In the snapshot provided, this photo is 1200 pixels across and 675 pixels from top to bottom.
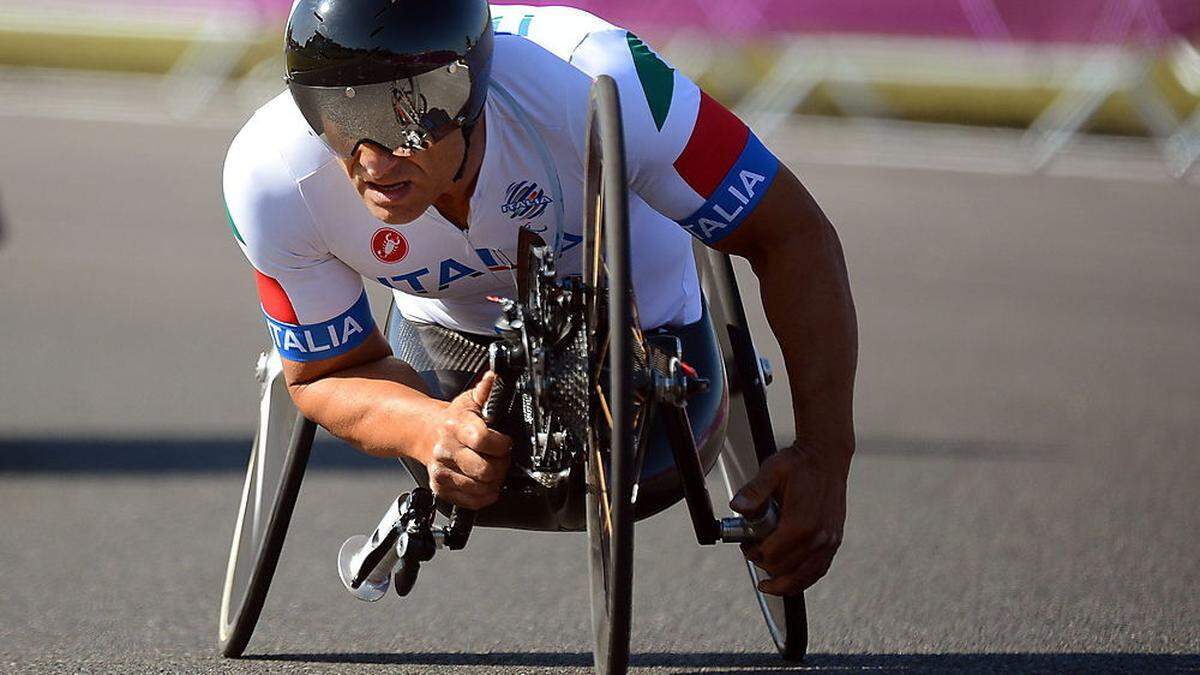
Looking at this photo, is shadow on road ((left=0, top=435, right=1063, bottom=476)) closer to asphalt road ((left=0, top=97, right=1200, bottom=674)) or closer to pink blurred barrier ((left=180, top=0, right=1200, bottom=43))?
asphalt road ((left=0, top=97, right=1200, bottom=674))

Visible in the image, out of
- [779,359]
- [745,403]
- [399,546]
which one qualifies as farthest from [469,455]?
[779,359]

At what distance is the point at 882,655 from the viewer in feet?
14.8

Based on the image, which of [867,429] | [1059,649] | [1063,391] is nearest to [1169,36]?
[1063,391]

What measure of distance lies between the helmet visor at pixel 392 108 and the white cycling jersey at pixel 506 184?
0.21 meters

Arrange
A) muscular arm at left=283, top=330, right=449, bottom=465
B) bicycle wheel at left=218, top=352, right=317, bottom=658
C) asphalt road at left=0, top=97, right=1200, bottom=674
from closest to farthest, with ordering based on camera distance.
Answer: muscular arm at left=283, top=330, right=449, bottom=465, bicycle wheel at left=218, top=352, right=317, bottom=658, asphalt road at left=0, top=97, right=1200, bottom=674

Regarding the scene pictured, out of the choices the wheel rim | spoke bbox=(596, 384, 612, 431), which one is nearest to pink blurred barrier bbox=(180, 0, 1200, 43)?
the wheel rim

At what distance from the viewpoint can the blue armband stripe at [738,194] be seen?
3.63 meters

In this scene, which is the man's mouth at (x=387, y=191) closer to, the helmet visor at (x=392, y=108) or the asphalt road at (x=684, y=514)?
the helmet visor at (x=392, y=108)

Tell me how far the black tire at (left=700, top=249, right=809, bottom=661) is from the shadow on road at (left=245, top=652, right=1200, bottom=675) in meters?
0.08

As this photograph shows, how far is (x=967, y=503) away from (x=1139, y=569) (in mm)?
888

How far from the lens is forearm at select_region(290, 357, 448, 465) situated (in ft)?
12.0

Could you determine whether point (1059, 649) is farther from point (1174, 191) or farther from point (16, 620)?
point (1174, 191)

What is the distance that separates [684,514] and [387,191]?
9.36ft

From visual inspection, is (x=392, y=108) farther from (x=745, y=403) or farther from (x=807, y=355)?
(x=745, y=403)
